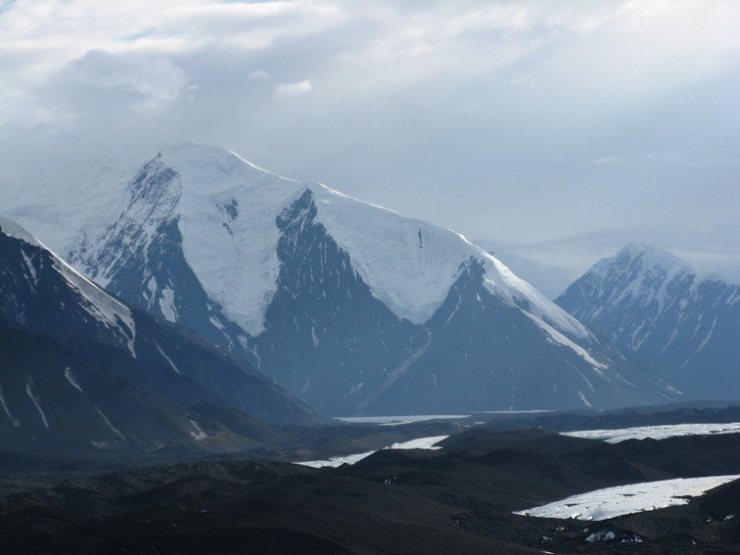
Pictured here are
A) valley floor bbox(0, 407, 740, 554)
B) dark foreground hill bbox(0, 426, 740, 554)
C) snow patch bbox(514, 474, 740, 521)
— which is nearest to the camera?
dark foreground hill bbox(0, 426, 740, 554)

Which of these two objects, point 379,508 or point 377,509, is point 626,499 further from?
point 377,509

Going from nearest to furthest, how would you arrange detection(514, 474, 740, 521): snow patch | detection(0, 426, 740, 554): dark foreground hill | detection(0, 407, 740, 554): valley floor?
detection(0, 426, 740, 554): dark foreground hill
detection(0, 407, 740, 554): valley floor
detection(514, 474, 740, 521): snow patch

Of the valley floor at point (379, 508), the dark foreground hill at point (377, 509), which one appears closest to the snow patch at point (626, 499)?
the valley floor at point (379, 508)

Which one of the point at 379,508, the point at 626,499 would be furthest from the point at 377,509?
the point at 626,499

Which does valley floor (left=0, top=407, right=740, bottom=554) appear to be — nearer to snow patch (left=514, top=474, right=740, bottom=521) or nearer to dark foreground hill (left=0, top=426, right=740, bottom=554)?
dark foreground hill (left=0, top=426, right=740, bottom=554)

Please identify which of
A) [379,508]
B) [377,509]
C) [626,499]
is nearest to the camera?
[377,509]

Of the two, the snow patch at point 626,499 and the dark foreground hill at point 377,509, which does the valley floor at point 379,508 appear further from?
the snow patch at point 626,499

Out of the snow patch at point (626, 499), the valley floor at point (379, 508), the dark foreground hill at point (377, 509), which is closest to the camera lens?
the dark foreground hill at point (377, 509)

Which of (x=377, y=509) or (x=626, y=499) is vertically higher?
(x=377, y=509)

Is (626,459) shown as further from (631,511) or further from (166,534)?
(166,534)

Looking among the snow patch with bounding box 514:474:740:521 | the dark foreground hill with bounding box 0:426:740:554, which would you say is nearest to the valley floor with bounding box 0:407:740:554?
the dark foreground hill with bounding box 0:426:740:554

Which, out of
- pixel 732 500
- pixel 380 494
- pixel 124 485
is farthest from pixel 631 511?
pixel 124 485
